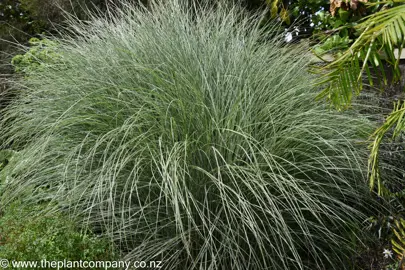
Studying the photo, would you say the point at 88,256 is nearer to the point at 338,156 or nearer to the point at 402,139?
the point at 338,156

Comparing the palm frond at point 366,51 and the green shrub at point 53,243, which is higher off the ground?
the palm frond at point 366,51

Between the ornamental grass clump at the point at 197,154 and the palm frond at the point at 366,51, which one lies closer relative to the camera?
the palm frond at the point at 366,51

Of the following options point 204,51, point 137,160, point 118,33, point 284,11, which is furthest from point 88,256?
point 284,11

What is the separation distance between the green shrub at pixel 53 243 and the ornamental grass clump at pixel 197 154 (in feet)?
0.29

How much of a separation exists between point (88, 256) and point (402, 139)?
6.28ft

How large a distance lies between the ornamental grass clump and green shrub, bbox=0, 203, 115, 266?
0.29 ft

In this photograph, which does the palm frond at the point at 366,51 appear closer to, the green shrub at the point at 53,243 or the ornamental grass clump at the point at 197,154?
the ornamental grass clump at the point at 197,154

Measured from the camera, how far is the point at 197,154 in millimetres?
2775

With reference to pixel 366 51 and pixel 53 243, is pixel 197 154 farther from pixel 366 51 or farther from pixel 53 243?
pixel 366 51

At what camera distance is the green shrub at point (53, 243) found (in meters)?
2.64

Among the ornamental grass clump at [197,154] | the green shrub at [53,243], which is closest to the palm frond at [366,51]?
the ornamental grass clump at [197,154]

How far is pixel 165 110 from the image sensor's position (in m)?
2.92

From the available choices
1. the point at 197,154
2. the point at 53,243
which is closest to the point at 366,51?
the point at 197,154

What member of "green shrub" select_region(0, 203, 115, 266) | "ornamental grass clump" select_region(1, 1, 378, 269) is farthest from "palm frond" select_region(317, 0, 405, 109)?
"green shrub" select_region(0, 203, 115, 266)
